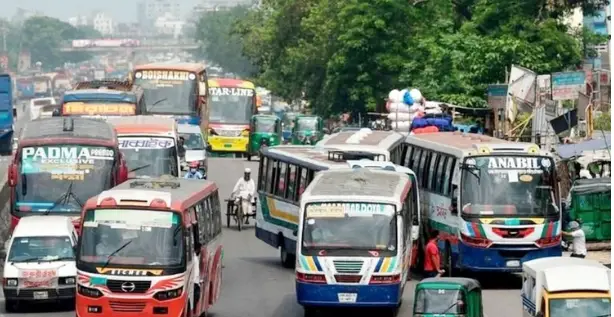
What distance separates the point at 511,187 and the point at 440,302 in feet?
25.9

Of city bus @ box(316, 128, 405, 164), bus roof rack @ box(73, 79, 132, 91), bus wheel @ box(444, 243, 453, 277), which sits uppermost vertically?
bus roof rack @ box(73, 79, 132, 91)

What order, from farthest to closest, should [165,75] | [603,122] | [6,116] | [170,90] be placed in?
[6,116] → [165,75] → [170,90] → [603,122]

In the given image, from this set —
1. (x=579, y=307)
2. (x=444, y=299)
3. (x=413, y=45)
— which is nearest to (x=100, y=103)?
(x=444, y=299)

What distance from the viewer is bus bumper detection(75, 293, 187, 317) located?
921 inches

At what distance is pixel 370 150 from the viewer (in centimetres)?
3278

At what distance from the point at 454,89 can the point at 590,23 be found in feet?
98.0

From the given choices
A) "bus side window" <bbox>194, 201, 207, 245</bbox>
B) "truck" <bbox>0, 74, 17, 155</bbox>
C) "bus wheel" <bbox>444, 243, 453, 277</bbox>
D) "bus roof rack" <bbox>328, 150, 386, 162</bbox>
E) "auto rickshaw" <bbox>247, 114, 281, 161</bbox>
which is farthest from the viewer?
"truck" <bbox>0, 74, 17, 155</bbox>

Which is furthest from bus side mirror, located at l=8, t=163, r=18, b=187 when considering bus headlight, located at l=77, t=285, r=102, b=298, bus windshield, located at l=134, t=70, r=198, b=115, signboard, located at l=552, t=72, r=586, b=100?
bus windshield, located at l=134, t=70, r=198, b=115

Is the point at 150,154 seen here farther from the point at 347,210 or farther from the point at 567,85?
the point at 567,85

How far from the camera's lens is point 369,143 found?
110 feet

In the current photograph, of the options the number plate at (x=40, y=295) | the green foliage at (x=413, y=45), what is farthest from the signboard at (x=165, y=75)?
the number plate at (x=40, y=295)

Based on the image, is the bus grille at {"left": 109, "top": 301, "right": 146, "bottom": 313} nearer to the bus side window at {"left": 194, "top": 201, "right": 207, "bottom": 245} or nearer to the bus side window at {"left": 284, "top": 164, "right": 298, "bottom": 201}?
the bus side window at {"left": 194, "top": 201, "right": 207, "bottom": 245}

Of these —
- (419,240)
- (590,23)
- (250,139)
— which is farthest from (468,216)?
(590,23)

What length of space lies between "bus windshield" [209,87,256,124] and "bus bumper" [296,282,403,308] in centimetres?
4317
